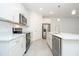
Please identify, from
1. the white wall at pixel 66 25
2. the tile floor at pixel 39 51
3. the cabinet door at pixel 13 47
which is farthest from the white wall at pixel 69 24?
the cabinet door at pixel 13 47

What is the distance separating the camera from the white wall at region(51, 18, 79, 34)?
9.95 metres

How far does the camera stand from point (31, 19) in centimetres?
852

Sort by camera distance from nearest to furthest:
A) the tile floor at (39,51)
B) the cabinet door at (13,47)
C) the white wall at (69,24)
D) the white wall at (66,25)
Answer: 1. the cabinet door at (13,47)
2. the tile floor at (39,51)
3. the white wall at (66,25)
4. the white wall at (69,24)

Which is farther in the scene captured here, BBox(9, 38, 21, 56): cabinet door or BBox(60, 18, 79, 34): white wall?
BBox(60, 18, 79, 34): white wall

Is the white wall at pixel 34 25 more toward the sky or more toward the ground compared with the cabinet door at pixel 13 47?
more toward the sky

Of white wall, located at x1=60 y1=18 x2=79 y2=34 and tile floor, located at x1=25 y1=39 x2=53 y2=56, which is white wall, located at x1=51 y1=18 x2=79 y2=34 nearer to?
white wall, located at x1=60 y1=18 x2=79 y2=34

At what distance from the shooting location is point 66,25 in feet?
33.3

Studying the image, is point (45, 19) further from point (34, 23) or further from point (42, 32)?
point (34, 23)

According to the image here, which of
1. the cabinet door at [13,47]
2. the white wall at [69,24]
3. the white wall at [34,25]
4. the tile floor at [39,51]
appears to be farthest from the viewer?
the white wall at [69,24]

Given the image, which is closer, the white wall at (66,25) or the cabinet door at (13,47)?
the cabinet door at (13,47)

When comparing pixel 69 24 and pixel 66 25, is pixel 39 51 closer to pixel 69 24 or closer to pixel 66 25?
pixel 66 25

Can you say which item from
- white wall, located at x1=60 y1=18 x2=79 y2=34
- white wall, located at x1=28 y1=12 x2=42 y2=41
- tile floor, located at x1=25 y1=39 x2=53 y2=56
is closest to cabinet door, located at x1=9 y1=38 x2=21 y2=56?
tile floor, located at x1=25 y1=39 x2=53 y2=56

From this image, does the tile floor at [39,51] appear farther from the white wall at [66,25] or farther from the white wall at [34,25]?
the white wall at [66,25]

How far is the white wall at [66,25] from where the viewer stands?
392 inches
